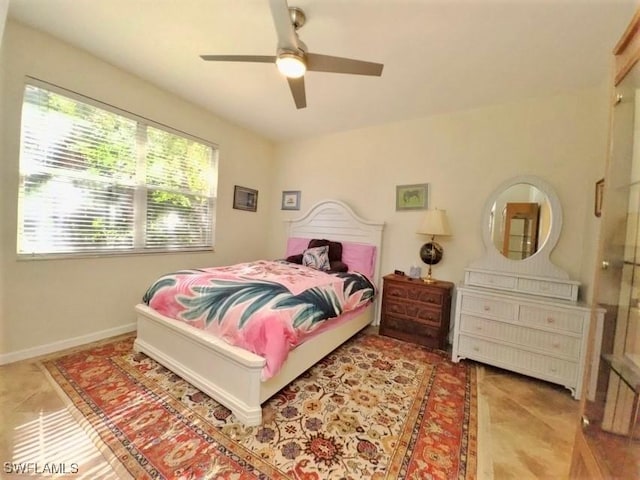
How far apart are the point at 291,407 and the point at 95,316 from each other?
7.10 feet

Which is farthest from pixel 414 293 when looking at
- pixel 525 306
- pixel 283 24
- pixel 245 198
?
pixel 245 198

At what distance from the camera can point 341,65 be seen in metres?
1.62

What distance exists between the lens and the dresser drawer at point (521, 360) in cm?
207

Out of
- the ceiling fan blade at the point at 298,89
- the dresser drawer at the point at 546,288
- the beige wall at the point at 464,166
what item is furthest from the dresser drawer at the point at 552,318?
the ceiling fan blade at the point at 298,89

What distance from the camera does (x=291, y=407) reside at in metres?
1.75

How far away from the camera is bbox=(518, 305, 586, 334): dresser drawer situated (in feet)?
6.71

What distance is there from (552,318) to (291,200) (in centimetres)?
342

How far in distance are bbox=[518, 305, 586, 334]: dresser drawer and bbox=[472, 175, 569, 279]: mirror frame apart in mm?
413

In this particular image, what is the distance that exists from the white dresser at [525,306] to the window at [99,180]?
3303 mm

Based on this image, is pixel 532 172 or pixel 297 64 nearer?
pixel 297 64

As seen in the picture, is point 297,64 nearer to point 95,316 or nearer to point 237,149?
point 237,149

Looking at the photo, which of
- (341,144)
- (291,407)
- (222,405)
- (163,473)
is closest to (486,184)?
(341,144)

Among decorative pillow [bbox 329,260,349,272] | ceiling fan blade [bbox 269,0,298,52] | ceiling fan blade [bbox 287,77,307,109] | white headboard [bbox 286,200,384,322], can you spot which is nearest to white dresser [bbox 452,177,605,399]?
white headboard [bbox 286,200,384,322]

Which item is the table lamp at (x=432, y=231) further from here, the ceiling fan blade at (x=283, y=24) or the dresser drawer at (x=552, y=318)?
the ceiling fan blade at (x=283, y=24)
